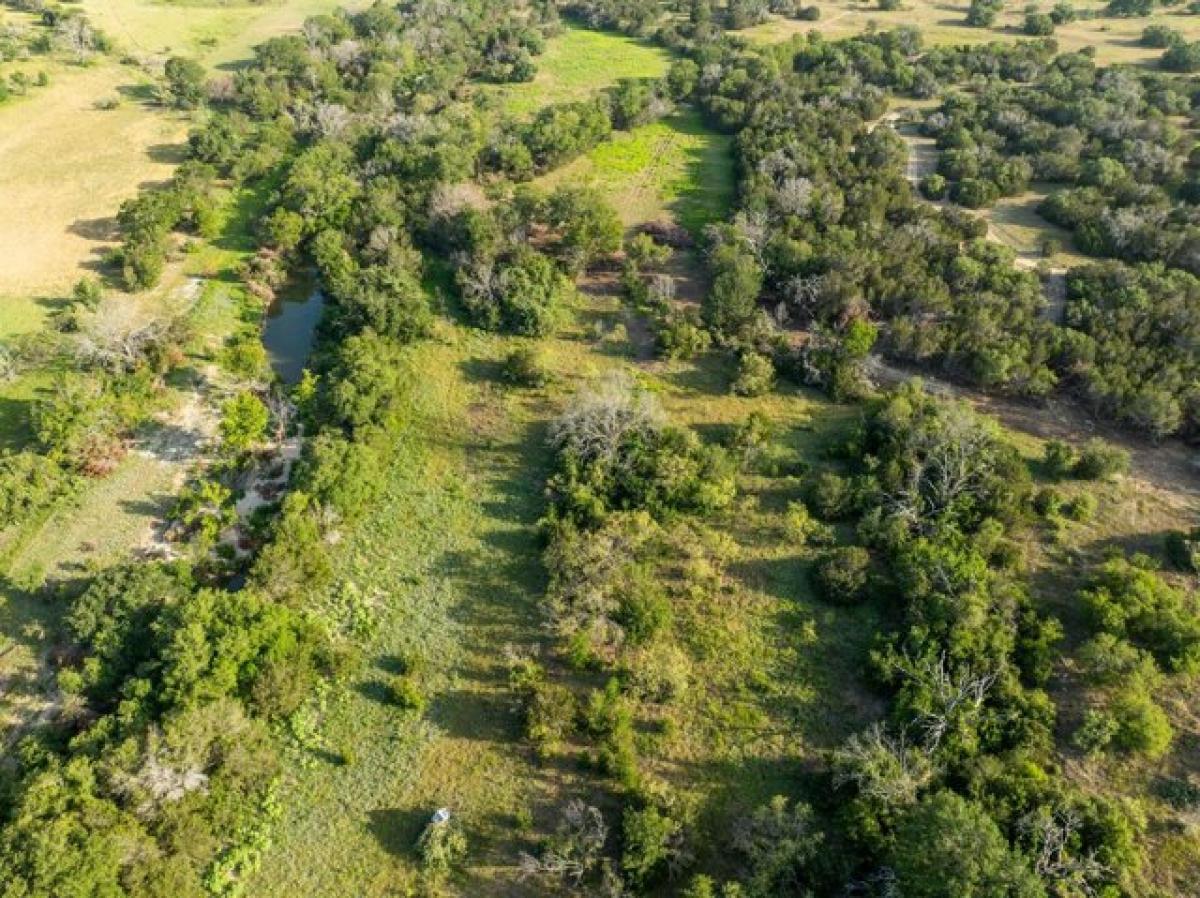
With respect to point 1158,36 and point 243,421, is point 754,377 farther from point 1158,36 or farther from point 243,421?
point 1158,36

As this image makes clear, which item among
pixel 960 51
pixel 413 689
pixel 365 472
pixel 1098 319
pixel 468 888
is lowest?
pixel 468 888

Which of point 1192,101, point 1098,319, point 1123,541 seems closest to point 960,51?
point 1192,101

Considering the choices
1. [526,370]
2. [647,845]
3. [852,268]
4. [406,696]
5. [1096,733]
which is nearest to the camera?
[647,845]

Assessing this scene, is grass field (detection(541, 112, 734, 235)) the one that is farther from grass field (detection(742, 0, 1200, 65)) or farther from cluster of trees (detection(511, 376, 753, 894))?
grass field (detection(742, 0, 1200, 65))

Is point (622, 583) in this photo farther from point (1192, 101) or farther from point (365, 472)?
point (1192, 101)

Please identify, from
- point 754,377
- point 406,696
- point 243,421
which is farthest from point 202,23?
point 406,696

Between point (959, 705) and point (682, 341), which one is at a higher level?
point (682, 341)

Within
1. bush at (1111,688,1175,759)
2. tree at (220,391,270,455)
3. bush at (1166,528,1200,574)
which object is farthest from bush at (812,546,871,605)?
tree at (220,391,270,455)
